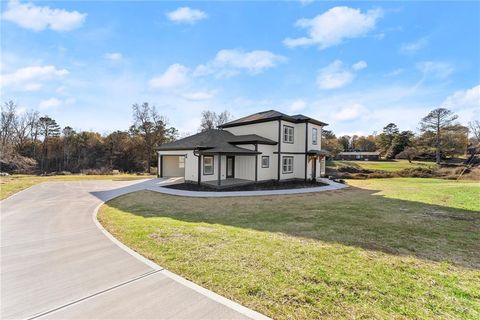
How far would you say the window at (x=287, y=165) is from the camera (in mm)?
19078

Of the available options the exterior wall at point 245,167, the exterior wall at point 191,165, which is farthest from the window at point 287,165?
the exterior wall at point 191,165

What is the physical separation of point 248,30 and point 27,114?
1665 inches

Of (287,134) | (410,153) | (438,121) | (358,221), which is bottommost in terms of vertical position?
(358,221)

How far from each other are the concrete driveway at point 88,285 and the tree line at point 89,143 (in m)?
30.8

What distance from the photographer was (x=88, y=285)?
10.9 feet

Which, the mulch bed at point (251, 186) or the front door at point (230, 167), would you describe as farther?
the front door at point (230, 167)

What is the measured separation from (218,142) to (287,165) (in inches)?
255

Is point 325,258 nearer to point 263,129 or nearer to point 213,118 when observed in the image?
point 263,129

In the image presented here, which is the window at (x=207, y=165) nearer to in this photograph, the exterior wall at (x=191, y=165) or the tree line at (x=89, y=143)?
the exterior wall at (x=191, y=165)

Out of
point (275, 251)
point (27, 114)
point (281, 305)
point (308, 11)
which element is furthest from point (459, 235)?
point (27, 114)

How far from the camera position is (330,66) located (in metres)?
15.5

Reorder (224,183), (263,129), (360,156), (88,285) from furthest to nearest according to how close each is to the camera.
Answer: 1. (360,156)
2. (263,129)
3. (224,183)
4. (88,285)

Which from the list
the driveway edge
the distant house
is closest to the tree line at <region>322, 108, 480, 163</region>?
the distant house

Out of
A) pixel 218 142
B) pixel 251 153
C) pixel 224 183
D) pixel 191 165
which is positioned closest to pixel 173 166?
pixel 191 165
